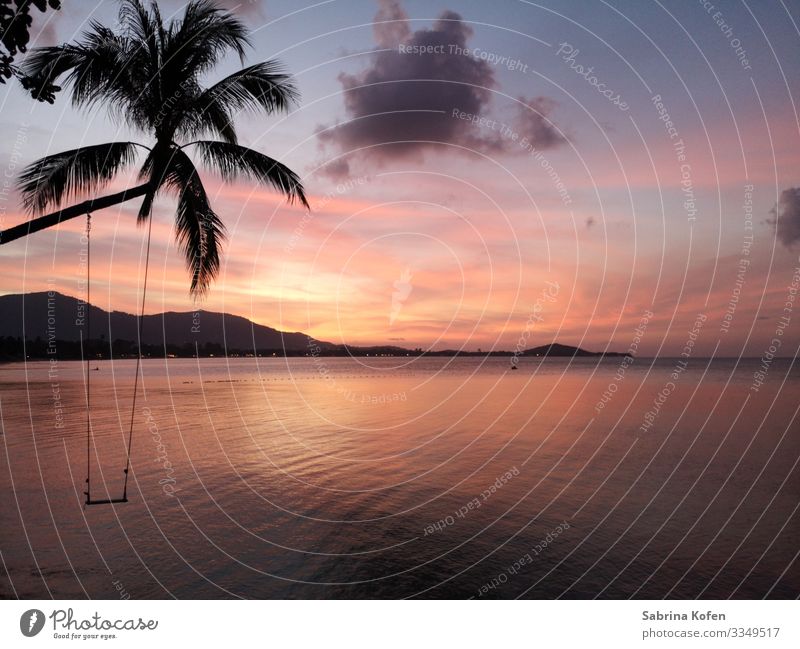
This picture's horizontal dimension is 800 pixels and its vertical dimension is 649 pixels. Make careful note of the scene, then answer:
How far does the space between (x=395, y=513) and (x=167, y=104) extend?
345 inches

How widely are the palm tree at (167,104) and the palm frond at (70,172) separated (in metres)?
0.02

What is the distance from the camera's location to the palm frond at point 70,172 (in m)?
8.93

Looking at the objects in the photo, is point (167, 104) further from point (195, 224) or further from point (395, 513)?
point (395, 513)

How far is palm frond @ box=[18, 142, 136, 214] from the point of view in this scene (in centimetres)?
893

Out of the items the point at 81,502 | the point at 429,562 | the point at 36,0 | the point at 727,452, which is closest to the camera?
the point at 36,0

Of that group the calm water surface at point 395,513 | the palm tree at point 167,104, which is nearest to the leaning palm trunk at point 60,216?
the palm tree at point 167,104

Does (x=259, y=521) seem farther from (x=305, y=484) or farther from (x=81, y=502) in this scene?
(x=81, y=502)

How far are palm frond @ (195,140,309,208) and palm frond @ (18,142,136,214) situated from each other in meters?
1.54

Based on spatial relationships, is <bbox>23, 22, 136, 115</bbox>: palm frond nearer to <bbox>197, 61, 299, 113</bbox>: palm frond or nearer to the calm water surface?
<bbox>197, 61, 299, 113</bbox>: palm frond

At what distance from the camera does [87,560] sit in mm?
7266

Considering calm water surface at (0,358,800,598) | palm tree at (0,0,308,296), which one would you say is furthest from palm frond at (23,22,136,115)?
calm water surface at (0,358,800,598)

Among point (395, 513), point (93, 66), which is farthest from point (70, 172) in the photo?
point (395, 513)
